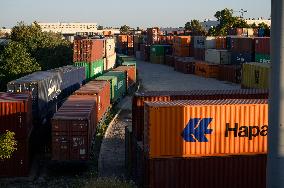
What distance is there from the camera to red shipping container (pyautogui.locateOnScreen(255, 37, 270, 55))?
54.6 m

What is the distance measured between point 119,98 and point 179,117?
2985 cm

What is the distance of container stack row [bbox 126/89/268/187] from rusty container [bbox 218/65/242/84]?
46.4m

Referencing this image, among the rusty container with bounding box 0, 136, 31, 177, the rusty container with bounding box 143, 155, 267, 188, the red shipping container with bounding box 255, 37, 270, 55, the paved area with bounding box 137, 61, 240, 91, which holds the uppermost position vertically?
the red shipping container with bounding box 255, 37, 270, 55

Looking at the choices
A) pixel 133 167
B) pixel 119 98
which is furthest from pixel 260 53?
pixel 133 167

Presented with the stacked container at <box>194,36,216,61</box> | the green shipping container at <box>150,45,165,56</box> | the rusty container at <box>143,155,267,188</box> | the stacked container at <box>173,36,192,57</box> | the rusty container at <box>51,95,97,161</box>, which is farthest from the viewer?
the green shipping container at <box>150,45,165,56</box>

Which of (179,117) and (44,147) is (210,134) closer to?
(179,117)

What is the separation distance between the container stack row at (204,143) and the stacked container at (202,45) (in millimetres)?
61889

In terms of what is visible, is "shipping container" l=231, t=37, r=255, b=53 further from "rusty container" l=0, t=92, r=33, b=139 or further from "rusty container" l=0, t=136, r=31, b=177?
"rusty container" l=0, t=136, r=31, b=177

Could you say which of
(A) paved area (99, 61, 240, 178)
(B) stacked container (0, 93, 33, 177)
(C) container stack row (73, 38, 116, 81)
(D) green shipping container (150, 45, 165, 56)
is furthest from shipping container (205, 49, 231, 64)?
(B) stacked container (0, 93, 33, 177)

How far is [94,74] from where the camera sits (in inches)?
2078

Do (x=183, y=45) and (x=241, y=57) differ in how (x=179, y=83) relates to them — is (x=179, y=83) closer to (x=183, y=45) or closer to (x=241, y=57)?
(x=241, y=57)

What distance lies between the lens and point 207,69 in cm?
7206

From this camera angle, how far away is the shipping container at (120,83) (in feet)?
147

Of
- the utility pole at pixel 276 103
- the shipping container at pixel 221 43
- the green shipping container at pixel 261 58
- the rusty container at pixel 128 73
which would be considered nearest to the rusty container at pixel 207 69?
the shipping container at pixel 221 43
